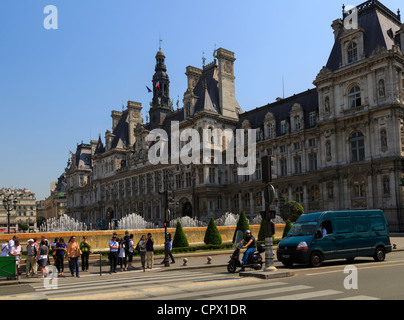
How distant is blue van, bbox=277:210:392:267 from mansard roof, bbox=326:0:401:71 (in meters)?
27.7

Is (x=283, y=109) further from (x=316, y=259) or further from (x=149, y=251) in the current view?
(x=316, y=259)

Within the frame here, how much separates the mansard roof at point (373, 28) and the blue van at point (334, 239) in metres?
27.7

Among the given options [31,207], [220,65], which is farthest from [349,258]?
[31,207]

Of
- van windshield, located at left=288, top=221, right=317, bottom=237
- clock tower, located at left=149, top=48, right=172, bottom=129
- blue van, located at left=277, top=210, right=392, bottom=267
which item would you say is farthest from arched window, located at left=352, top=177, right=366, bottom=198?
clock tower, located at left=149, top=48, right=172, bottom=129

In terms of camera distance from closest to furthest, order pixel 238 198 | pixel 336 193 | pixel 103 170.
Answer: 1. pixel 336 193
2. pixel 238 198
3. pixel 103 170

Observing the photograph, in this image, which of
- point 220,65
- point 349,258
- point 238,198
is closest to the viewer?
point 349,258

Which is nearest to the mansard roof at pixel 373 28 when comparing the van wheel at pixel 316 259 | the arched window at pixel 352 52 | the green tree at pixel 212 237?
the arched window at pixel 352 52

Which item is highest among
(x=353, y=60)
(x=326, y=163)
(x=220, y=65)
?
(x=220, y=65)

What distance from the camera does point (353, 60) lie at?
43688 mm

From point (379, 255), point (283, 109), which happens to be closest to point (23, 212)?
point (283, 109)

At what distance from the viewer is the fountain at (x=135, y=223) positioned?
65.6 m

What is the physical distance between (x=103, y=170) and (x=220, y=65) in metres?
38.8

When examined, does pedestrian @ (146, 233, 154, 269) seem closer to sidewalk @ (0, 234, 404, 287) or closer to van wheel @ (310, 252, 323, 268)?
sidewalk @ (0, 234, 404, 287)
